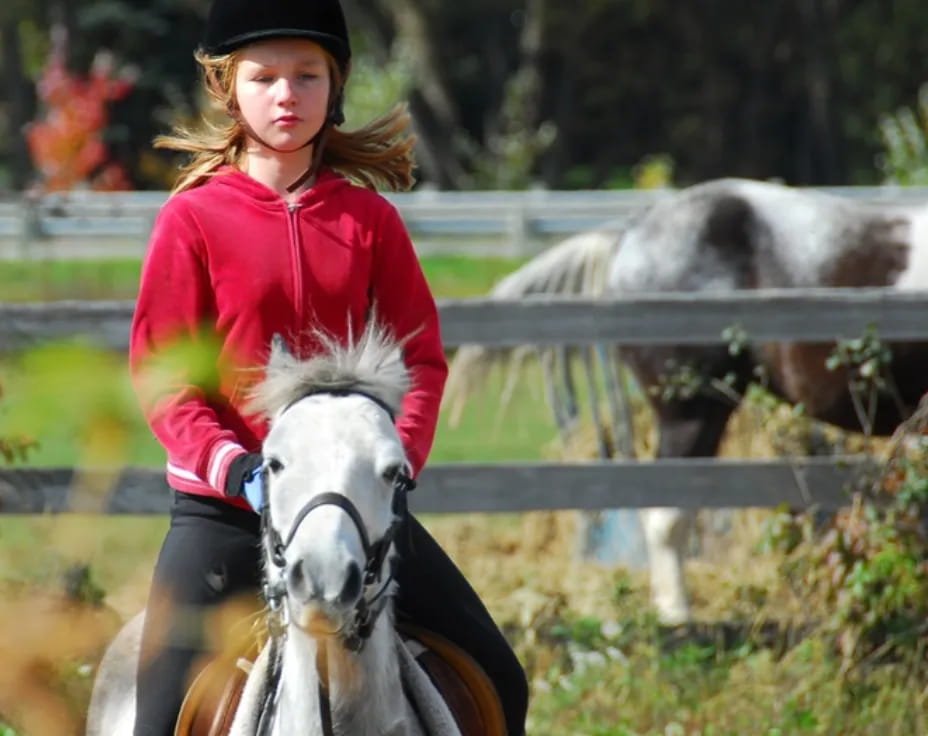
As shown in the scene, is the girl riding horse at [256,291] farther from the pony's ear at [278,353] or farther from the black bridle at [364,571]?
the black bridle at [364,571]

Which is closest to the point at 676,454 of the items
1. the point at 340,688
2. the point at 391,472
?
the point at 340,688

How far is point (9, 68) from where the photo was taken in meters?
35.8

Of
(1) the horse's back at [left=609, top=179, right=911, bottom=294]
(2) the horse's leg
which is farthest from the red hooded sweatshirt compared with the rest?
(1) the horse's back at [left=609, top=179, right=911, bottom=294]

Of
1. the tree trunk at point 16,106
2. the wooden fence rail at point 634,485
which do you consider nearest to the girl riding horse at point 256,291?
the wooden fence rail at point 634,485

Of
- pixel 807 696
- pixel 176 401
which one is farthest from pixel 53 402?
pixel 807 696

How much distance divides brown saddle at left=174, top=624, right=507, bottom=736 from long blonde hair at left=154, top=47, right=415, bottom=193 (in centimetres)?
83

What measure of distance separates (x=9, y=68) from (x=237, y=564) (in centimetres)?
3414

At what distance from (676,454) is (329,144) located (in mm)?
4667

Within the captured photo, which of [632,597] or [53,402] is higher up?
[53,402]

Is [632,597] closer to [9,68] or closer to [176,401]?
[176,401]

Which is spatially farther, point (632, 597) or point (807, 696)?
point (632, 597)

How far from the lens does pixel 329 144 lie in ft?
11.2

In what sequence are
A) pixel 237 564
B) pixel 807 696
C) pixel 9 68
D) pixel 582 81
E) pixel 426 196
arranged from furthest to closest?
pixel 582 81, pixel 9 68, pixel 426 196, pixel 807 696, pixel 237 564

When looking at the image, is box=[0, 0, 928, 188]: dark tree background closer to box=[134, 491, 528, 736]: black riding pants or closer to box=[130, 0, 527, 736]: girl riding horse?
box=[130, 0, 527, 736]: girl riding horse
